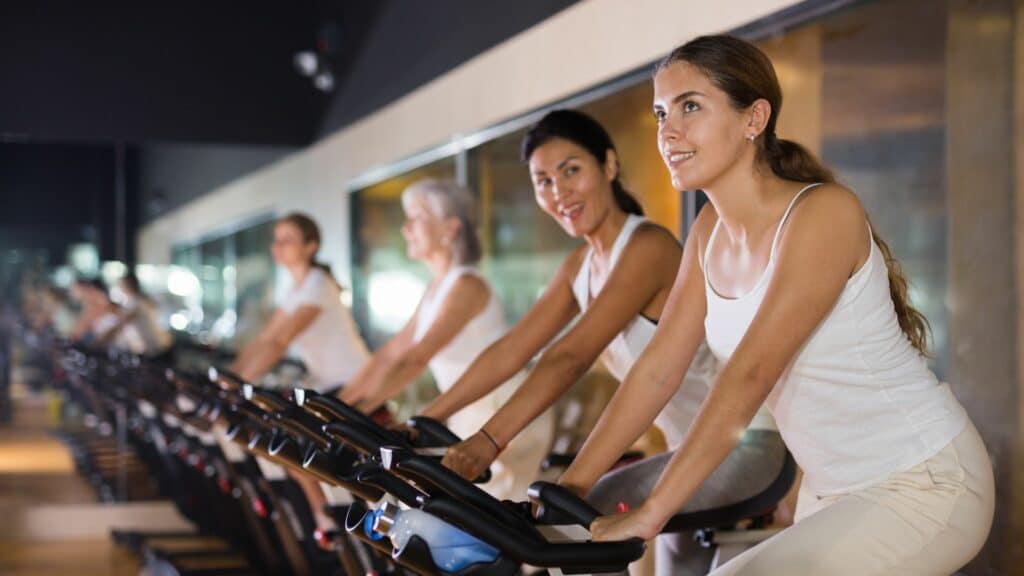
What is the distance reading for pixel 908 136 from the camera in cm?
296

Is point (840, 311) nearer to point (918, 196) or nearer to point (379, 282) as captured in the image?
point (918, 196)

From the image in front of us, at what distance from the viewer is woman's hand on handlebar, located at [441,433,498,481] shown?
240 cm

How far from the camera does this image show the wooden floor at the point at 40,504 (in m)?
6.36

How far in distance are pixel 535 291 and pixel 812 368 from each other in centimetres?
326

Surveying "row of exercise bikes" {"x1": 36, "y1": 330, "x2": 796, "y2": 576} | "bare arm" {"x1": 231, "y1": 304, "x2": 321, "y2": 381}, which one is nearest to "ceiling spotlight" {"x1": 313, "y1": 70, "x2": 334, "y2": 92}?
"row of exercise bikes" {"x1": 36, "y1": 330, "x2": 796, "y2": 576}

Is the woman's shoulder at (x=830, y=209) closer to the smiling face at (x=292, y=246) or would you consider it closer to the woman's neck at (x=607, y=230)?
the woman's neck at (x=607, y=230)

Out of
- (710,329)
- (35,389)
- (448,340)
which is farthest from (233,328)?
(710,329)

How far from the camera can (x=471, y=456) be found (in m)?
2.41

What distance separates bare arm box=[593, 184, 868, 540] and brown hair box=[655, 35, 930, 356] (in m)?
0.15

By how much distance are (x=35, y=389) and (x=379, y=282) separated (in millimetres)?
2479

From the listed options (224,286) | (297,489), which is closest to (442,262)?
(297,489)

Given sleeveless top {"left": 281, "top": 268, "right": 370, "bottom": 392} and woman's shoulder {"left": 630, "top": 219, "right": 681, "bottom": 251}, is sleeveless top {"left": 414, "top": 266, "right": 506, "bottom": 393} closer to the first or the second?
woman's shoulder {"left": 630, "top": 219, "right": 681, "bottom": 251}

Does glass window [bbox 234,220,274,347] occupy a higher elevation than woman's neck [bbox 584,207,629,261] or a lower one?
higher

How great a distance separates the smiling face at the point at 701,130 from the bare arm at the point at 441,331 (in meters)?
1.67
